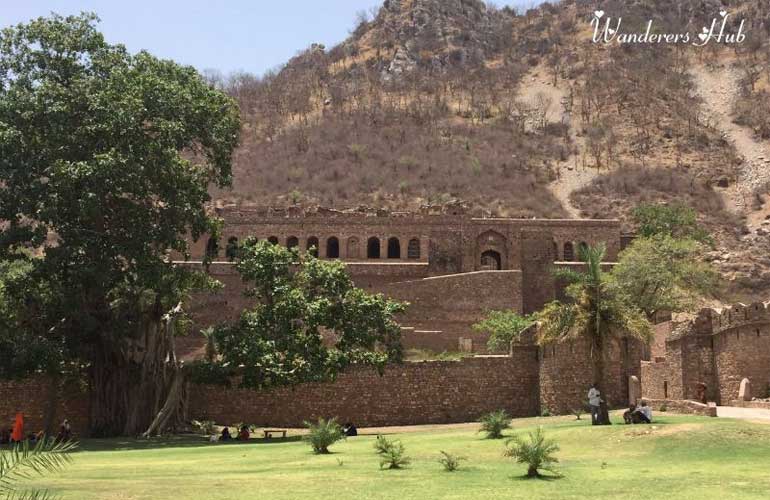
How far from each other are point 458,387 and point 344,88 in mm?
80500

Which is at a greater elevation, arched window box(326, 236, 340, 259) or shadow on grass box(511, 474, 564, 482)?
arched window box(326, 236, 340, 259)

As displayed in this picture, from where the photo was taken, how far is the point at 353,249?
198 ft

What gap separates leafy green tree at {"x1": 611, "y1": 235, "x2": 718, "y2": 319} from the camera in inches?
1726

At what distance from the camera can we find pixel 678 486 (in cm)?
1530

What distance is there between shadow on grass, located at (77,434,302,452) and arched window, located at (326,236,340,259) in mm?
29949

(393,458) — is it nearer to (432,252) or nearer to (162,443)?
(162,443)

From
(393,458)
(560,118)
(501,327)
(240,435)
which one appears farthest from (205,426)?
(560,118)

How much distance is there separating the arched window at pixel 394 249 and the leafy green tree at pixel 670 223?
13734mm

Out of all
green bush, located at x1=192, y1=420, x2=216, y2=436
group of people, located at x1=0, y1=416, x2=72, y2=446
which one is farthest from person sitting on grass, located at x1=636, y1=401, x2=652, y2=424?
group of people, located at x1=0, y1=416, x2=72, y2=446

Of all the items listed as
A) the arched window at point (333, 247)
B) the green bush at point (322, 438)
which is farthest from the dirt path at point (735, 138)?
the green bush at point (322, 438)

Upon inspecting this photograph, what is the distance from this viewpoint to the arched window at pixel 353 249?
197 feet

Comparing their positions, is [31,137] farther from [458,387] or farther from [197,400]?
[458,387]

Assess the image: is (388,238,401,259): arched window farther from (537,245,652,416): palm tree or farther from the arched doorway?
(537,245,652,416): palm tree

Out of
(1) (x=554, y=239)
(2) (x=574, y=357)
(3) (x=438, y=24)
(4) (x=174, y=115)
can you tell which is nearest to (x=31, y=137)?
(4) (x=174, y=115)
